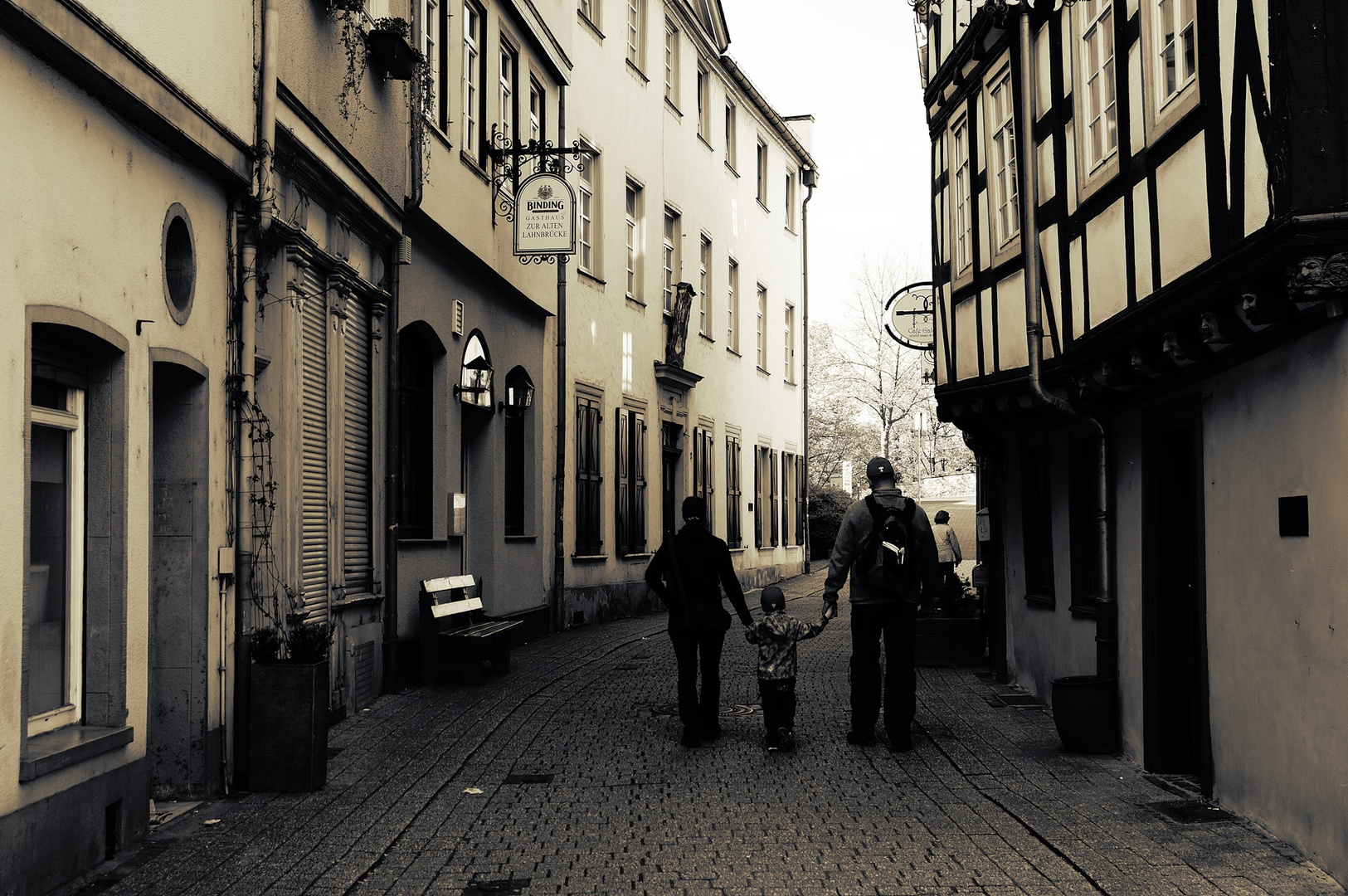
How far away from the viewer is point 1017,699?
1205 cm

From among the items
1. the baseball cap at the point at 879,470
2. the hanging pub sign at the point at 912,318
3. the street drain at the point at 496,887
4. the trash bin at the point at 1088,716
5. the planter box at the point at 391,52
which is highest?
the planter box at the point at 391,52

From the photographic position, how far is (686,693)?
9727 millimetres

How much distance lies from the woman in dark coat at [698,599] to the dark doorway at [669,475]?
46.3 ft

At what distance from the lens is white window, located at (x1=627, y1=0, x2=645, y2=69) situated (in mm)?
23172

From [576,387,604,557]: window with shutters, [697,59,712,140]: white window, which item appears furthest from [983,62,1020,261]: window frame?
Answer: [697,59,712,140]: white window

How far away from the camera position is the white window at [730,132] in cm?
2925

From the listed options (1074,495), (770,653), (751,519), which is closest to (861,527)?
(770,653)

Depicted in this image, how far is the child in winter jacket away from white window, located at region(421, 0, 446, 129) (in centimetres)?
626

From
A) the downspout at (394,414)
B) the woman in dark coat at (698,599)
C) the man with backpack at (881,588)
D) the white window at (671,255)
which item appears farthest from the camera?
the white window at (671,255)

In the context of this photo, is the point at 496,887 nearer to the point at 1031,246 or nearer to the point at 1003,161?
the point at 1031,246

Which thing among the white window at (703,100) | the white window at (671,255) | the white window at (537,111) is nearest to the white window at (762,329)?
the white window at (703,100)

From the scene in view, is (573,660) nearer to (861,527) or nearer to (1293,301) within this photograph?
(861,527)

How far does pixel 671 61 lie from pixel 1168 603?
18.5 meters

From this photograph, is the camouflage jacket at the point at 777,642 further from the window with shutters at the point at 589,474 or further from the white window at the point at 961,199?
the window with shutters at the point at 589,474
